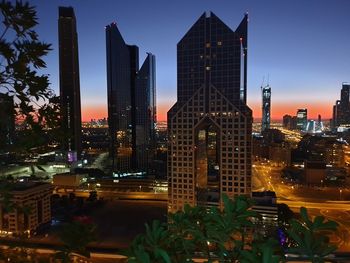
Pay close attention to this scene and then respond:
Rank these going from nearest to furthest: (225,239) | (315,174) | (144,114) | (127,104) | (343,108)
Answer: (225,239) → (315,174) → (127,104) → (144,114) → (343,108)

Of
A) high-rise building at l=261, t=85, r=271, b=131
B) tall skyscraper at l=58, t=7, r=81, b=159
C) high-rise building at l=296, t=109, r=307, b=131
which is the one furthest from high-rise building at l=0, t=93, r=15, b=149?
high-rise building at l=296, t=109, r=307, b=131

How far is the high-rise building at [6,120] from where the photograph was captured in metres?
2.02

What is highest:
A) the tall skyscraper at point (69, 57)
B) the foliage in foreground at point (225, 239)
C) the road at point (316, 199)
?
the tall skyscraper at point (69, 57)

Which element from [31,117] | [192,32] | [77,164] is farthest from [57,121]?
[77,164]

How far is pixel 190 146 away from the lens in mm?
18031

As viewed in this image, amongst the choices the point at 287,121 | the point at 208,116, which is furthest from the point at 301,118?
the point at 208,116

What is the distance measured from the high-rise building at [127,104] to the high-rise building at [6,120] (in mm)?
40758

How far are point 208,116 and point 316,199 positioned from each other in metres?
14.3

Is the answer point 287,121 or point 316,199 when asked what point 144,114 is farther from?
point 287,121


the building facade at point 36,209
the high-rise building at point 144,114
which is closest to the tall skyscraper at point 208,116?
the building facade at point 36,209

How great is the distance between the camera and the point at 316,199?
25.3 m

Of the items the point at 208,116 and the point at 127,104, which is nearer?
the point at 208,116

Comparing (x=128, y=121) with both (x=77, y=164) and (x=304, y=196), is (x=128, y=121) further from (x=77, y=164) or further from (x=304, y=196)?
(x=304, y=196)

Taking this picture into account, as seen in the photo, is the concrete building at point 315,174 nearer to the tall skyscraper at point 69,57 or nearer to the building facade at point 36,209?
the building facade at point 36,209
